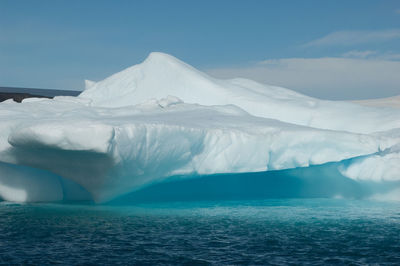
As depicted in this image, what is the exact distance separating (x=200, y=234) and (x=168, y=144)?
347 cm

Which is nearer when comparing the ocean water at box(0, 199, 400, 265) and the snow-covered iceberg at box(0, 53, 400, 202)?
the ocean water at box(0, 199, 400, 265)

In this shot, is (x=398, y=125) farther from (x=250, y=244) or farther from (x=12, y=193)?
(x=12, y=193)

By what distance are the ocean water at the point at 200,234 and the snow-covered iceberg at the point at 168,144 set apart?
0.94 m

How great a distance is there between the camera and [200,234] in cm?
1020

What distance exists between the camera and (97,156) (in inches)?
474

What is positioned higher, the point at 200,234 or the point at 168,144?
the point at 168,144

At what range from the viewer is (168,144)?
13133 mm

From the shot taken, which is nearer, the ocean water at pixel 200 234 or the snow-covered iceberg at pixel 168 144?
the ocean water at pixel 200 234

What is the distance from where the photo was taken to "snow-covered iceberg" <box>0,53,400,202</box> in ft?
39.7

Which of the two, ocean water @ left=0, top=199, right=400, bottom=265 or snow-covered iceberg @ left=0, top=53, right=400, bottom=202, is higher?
snow-covered iceberg @ left=0, top=53, right=400, bottom=202

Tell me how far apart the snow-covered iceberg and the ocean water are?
943 mm

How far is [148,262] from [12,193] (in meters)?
7.35

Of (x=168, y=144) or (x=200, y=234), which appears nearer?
(x=200, y=234)

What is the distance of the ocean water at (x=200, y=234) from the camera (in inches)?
340
